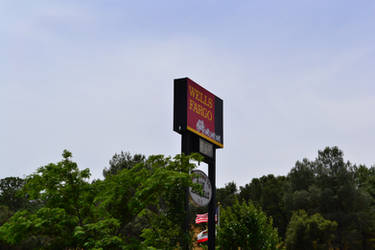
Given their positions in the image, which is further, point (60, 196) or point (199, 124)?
point (199, 124)

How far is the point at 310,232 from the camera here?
5675 cm

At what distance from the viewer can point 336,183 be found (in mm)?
63469

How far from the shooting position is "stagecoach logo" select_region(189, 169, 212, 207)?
15595mm

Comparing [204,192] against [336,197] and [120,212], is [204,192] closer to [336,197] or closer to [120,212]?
[120,212]

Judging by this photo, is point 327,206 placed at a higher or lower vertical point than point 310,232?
higher

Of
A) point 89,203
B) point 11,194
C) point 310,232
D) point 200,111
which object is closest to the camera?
point 89,203

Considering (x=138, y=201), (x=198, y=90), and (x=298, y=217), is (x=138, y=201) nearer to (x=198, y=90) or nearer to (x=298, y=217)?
(x=198, y=90)

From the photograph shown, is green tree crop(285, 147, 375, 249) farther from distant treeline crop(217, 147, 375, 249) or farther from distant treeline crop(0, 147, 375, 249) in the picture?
distant treeline crop(0, 147, 375, 249)

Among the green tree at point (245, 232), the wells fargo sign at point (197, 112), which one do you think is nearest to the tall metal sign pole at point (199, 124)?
the wells fargo sign at point (197, 112)

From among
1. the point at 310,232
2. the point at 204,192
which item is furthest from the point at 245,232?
the point at 310,232

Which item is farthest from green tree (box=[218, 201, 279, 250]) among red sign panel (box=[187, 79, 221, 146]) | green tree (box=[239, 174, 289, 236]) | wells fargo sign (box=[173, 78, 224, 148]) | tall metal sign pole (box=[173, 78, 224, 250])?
green tree (box=[239, 174, 289, 236])

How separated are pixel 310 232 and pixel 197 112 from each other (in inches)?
1754

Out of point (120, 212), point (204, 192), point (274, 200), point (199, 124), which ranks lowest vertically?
point (120, 212)

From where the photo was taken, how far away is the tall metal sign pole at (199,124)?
16.8m
